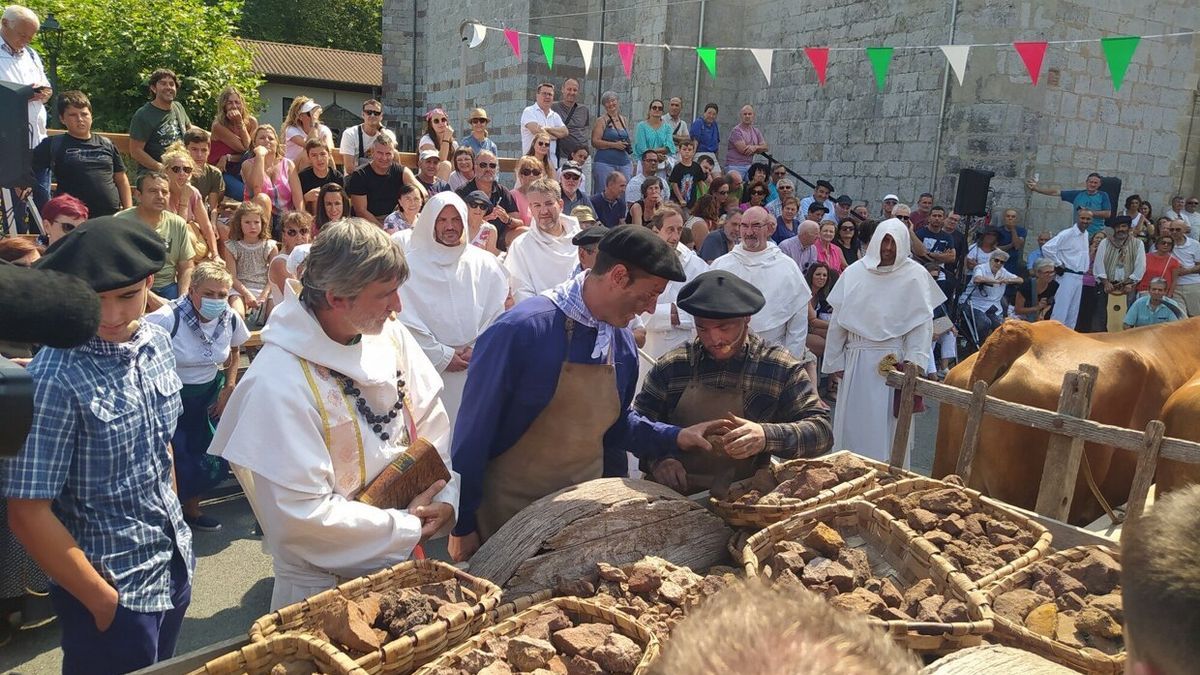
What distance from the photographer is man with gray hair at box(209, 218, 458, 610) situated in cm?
248

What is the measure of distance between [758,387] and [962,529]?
104 centimetres

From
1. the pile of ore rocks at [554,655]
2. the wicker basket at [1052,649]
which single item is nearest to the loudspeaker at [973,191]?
the wicker basket at [1052,649]

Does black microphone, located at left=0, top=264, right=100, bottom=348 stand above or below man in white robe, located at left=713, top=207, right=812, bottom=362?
above

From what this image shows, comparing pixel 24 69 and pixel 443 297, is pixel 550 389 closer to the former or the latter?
pixel 443 297

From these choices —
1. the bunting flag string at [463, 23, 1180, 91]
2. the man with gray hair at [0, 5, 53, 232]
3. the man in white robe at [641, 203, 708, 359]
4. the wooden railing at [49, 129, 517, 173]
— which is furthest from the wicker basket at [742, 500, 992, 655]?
the bunting flag string at [463, 23, 1180, 91]

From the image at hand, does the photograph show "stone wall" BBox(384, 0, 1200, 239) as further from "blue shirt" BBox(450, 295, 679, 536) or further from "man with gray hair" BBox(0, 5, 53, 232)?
"blue shirt" BBox(450, 295, 679, 536)

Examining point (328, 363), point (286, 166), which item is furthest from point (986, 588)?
point (286, 166)

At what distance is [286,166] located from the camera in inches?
339

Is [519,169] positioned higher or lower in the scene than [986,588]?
higher

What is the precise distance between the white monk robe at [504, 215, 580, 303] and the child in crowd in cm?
202

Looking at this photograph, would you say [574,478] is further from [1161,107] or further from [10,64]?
[1161,107]

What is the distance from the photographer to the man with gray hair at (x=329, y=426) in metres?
2.48

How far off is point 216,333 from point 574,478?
2940 mm

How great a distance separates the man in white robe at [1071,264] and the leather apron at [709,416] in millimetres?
11373
